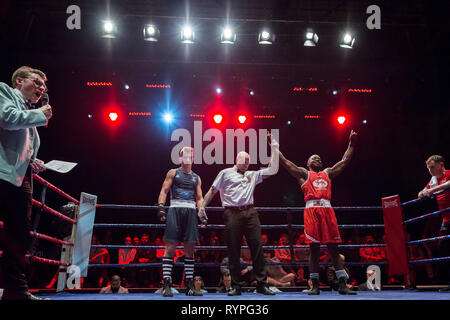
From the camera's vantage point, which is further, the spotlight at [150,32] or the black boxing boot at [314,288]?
the spotlight at [150,32]

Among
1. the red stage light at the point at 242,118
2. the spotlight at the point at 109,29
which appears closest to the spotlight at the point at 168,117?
the red stage light at the point at 242,118

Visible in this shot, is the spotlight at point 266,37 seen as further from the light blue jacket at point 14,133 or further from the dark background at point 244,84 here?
the light blue jacket at point 14,133

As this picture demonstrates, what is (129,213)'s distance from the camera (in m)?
10.9

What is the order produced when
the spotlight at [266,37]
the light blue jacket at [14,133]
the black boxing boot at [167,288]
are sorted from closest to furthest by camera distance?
the light blue jacket at [14,133] < the black boxing boot at [167,288] < the spotlight at [266,37]

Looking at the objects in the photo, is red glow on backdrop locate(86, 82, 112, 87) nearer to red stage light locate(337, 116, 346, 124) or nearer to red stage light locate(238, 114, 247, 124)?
red stage light locate(238, 114, 247, 124)

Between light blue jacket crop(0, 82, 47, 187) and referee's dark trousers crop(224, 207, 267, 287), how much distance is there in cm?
227

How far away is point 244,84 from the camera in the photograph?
8.97 meters

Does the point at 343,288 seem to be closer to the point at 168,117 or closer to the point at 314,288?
the point at 314,288

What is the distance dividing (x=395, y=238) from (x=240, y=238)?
2186mm

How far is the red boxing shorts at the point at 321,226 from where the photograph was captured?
3990mm

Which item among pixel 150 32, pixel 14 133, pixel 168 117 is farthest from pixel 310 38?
pixel 14 133

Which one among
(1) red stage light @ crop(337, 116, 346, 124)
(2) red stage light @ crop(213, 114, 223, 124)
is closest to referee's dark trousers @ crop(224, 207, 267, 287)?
(2) red stage light @ crop(213, 114, 223, 124)

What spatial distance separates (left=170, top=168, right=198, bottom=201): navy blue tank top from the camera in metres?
4.19

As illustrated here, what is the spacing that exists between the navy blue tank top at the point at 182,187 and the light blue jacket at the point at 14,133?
6.19ft
